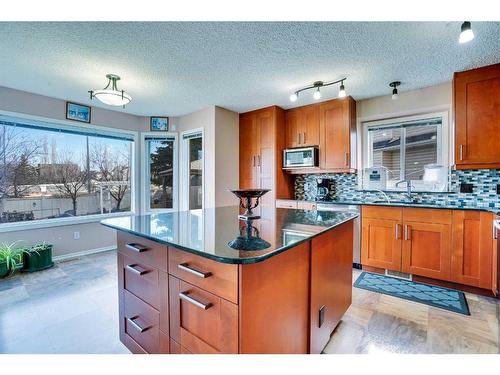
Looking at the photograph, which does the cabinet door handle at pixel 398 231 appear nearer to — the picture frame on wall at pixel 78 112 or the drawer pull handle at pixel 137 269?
the drawer pull handle at pixel 137 269

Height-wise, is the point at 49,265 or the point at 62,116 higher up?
the point at 62,116

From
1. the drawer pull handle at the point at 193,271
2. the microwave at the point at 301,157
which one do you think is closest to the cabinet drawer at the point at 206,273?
the drawer pull handle at the point at 193,271

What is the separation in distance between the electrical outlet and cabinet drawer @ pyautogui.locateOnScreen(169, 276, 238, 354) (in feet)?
10.7

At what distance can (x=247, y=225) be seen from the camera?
5.10ft

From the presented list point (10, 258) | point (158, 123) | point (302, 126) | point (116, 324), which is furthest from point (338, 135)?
point (10, 258)

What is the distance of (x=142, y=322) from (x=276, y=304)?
87 centimetres

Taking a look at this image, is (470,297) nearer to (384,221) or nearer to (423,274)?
(423,274)

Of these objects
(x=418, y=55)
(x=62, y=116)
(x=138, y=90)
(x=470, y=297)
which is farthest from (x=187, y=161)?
(x=470, y=297)

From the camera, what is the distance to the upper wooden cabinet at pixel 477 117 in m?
2.46

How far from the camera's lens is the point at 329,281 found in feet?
5.30

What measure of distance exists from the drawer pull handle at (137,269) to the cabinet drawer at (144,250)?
0.13 ft

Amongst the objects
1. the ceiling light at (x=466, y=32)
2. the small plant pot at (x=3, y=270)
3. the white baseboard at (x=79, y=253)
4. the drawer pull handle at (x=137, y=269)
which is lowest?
the white baseboard at (x=79, y=253)

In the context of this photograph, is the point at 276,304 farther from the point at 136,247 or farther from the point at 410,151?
the point at 410,151

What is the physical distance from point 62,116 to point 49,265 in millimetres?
2144
